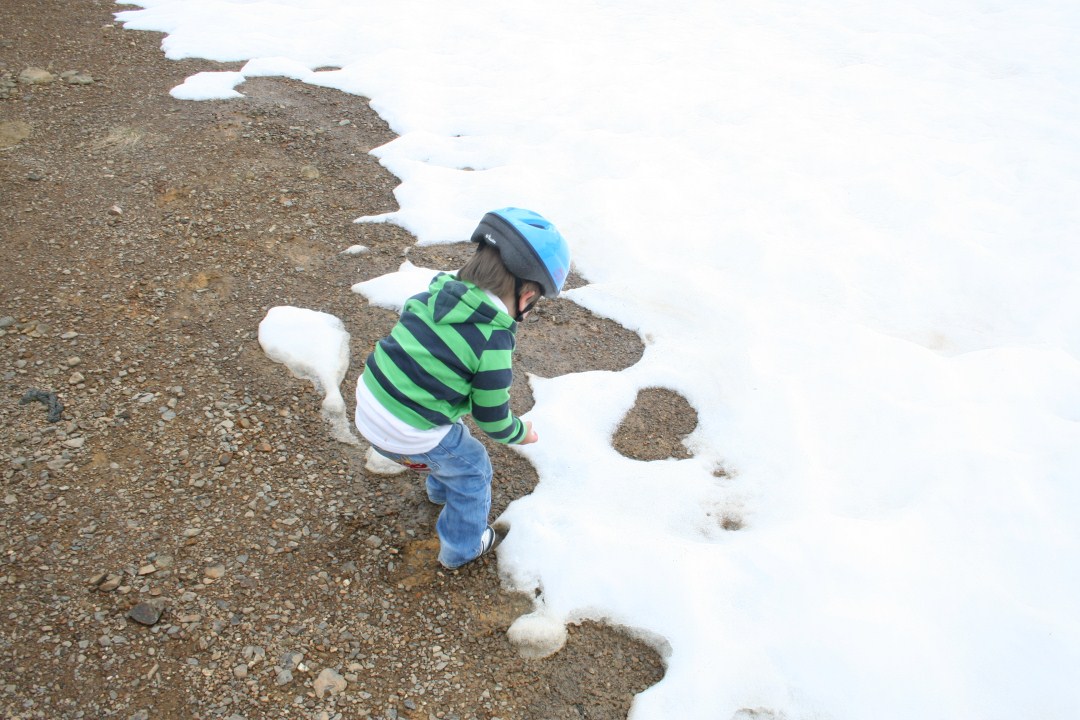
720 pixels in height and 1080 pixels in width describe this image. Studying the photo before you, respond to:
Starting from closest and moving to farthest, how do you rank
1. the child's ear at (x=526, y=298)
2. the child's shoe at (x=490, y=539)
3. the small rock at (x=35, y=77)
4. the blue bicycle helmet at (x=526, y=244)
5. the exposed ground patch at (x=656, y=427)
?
1. the blue bicycle helmet at (x=526, y=244)
2. the child's ear at (x=526, y=298)
3. the child's shoe at (x=490, y=539)
4. the exposed ground patch at (x=656, y=427)
5. the small rock at (x=35, y=77)

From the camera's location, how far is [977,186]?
5.32 m

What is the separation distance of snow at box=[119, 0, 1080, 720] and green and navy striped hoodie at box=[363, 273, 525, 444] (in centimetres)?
91

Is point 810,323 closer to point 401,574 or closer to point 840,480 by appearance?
point 840,480

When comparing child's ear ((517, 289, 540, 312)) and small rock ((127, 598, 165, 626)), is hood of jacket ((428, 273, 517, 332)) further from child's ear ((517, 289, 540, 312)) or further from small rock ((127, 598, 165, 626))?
small rock ((127, 598, 165, 626))

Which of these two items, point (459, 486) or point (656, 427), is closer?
point (459, 486)

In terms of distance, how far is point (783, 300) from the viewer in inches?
180

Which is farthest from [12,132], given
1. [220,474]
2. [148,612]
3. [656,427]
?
[656,427]

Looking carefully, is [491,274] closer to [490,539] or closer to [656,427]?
[490,539]

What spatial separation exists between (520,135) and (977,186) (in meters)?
3.58

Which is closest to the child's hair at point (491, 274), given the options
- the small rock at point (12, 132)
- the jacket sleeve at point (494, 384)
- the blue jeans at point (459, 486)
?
the jacket sleeve at point (494, 384)

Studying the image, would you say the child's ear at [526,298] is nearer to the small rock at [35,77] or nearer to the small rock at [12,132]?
the small rock at [12,132]

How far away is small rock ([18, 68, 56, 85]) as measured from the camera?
6.75 m

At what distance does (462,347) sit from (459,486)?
69cm

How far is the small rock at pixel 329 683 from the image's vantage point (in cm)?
276
